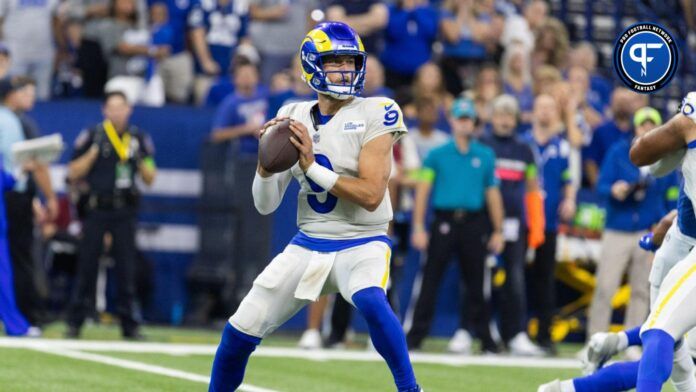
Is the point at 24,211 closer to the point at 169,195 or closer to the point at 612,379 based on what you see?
the point at 169,195

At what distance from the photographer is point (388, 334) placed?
6.91 meters

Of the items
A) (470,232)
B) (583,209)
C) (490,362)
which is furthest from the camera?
(583,209)

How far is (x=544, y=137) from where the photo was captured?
541 inches

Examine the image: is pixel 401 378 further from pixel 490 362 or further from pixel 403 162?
pixel 403 162

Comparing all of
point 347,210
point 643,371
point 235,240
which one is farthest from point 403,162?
point 643,371

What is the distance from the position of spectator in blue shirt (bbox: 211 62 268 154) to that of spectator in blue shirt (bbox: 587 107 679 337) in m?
3.47

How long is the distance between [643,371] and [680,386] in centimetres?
106

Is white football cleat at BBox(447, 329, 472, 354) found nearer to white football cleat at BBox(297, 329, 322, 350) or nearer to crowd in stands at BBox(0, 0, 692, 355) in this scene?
crowd in stands at BBox(0, 0, 692, 355)

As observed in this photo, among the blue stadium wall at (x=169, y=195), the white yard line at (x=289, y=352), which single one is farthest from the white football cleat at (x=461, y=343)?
the blue stadium wall at (x=169, y=195)

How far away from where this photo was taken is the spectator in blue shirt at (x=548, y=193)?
1350 centimetres

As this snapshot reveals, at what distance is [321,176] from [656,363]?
178cm

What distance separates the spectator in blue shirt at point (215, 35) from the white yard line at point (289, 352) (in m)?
4.71

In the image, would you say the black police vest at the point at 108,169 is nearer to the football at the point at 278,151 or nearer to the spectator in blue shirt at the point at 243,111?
the spectator in blue shirt at the point at 243,111

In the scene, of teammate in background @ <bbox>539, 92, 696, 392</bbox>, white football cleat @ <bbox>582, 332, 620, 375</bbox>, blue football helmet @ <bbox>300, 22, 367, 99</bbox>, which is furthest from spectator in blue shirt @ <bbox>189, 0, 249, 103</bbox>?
teammate in background @ <bbox>539, 92, 696, 392</bbox>
